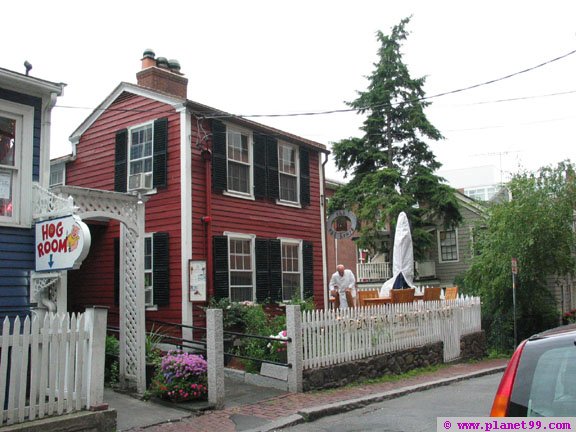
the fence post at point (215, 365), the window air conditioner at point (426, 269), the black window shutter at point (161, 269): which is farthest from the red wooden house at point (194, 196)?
the window air conditioner at point (426, 269)

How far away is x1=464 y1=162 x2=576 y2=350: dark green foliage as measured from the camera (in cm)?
1788

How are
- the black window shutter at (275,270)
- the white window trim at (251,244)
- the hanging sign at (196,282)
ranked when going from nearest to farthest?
the hanging sign at (196,282) → the white window trim at (251,244) → the black window shutter at (275,270)

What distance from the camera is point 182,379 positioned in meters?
8.50

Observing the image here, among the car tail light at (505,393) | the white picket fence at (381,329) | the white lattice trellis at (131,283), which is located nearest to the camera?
the car tail light at (505,393)

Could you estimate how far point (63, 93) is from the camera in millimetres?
8539

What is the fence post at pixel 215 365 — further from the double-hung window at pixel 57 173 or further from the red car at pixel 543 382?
the double-hung window at pixel 57 173

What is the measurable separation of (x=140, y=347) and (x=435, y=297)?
785cm

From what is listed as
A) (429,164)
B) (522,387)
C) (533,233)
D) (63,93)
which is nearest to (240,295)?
(63,93)

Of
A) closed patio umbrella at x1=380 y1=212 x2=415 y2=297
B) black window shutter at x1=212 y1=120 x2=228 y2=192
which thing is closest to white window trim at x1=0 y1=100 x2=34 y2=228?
black window shutter at x1=212 y1=120 x2=228 y2=192

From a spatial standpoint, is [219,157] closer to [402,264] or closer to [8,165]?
[402,264]

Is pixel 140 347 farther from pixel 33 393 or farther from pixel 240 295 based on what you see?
pixel 240 295

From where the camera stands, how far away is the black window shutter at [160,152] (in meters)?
13.1

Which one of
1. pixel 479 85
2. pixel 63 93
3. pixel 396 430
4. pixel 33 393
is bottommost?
pixel 396 430

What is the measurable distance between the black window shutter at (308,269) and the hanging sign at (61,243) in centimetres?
843
